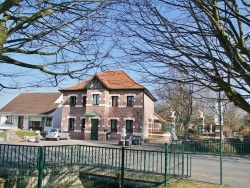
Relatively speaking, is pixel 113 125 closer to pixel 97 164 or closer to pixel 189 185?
pixel 97 164

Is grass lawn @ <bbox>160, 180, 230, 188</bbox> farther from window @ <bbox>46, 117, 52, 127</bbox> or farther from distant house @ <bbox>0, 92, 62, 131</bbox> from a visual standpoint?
window @ <bbox>46, 117, 52, 127</bbox>

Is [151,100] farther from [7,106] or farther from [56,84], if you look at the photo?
[56,84]

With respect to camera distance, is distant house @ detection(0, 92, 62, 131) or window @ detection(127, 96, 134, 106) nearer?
window @ detection(127, 96, 134, 106)

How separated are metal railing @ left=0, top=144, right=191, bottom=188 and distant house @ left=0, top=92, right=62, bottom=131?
35626mm

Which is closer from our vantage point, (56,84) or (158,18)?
(158,18)

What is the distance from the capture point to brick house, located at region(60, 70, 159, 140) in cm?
3641

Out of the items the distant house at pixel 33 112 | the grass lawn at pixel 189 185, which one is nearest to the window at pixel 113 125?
the distant house at pixel 33 112

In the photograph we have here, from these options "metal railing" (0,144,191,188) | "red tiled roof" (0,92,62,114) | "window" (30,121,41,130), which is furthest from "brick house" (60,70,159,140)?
"metal railing" (0,144,191,188)

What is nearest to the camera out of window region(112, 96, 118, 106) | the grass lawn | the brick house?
the grass lawn

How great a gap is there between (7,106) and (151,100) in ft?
84.7

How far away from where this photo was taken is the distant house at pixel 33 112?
4519 centimetres

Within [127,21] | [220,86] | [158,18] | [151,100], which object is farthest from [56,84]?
[151,100]

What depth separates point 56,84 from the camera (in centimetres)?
775

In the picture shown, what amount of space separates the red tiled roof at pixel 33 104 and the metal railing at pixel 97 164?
1447 inches
